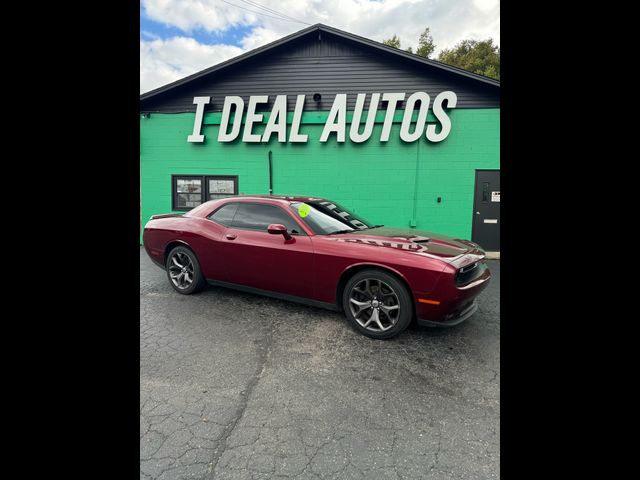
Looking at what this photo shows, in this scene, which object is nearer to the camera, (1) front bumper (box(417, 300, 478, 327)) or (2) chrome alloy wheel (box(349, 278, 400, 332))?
(1) front bumper (box(417, 300, 478, 327))

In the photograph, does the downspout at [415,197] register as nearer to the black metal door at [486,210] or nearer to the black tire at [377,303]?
the black metal door at [486,210]

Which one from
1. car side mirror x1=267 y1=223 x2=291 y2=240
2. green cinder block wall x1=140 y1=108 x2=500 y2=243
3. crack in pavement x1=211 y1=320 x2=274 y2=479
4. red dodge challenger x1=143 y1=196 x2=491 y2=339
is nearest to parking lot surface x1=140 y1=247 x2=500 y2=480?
crack in pavement x1=211 y1=320 x2=274 y2=479

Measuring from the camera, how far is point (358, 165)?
317 inches

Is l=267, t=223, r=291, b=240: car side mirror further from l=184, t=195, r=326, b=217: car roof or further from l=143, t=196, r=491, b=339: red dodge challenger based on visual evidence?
l=184, t=195, r=326, b=217: car roof

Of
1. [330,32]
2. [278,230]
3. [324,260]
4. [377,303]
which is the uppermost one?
[330,32]

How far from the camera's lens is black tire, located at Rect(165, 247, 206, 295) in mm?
4301

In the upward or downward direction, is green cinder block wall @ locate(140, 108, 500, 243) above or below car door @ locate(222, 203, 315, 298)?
above

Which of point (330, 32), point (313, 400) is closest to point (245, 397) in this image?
point (313, 400)

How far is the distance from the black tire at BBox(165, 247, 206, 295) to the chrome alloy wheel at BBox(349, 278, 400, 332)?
7.81ft

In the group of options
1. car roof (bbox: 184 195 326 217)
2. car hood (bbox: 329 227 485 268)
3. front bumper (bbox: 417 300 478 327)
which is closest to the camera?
front bumper (bbox: 417 300 478 327)

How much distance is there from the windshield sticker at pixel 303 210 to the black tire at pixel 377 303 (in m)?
1.07

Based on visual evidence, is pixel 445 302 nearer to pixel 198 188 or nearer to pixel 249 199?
pixel 249 199

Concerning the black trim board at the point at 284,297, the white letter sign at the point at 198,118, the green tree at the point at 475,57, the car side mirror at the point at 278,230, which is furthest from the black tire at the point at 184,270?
the green tree at the point at 475,57

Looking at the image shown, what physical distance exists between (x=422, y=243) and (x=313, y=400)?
2.05m
